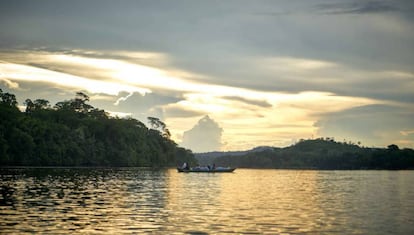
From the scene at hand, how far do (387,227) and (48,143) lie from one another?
159m

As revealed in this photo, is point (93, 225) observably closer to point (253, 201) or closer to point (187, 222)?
point (187, 222)

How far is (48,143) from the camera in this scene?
18450 cm

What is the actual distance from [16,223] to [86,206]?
46.7 ft

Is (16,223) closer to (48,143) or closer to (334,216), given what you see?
(334,216)

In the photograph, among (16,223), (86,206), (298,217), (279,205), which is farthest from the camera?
(279,205)

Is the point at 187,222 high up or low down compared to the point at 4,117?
down

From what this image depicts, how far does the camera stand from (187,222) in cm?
4125

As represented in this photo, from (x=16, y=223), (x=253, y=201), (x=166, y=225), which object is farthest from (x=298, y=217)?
(x=16, y=223)

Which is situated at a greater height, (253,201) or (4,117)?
(4,117)

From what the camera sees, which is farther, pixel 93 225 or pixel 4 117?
pixel 4 117

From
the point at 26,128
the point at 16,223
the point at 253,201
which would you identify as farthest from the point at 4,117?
the point at 16,223

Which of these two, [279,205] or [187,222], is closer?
[187,222]

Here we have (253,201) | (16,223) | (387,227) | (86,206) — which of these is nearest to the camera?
(16,223)

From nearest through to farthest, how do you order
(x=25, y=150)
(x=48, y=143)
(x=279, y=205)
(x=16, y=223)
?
(x=16, y=223)
(x=279, y=205)
(x=25, y=150)
(x=48, y=143)
